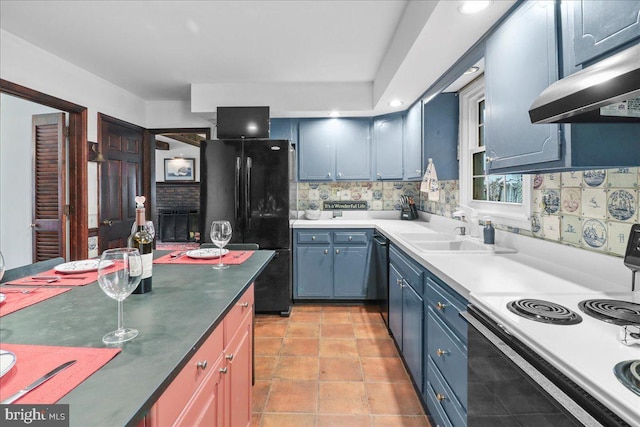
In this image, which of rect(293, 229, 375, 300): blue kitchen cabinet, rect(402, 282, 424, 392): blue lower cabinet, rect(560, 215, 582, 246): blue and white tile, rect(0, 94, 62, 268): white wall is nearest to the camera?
Answer: rect(560, 215, 582, 246): blue and white tile

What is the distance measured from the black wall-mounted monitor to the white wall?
1957mm

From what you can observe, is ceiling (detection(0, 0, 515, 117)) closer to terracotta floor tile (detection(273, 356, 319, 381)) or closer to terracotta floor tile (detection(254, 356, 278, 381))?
terracotta floor tile (detection(273, 356, 319, 381))

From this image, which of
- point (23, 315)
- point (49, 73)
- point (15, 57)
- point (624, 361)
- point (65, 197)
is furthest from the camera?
point (65, 197)

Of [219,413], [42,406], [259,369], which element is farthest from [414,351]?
[42,406]

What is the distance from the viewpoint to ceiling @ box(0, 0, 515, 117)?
6.90ft

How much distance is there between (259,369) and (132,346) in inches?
72.4

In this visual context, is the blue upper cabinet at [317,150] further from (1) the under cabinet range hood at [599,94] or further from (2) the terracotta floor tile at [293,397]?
(1) the under cabinet range hood at [599,94]

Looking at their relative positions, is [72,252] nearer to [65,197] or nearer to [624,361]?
[65,197]

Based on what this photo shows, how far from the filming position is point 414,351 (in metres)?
2.06

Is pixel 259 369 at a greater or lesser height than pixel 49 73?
lesser

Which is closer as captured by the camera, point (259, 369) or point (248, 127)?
point (259, 369)

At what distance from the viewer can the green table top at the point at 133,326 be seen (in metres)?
0.56

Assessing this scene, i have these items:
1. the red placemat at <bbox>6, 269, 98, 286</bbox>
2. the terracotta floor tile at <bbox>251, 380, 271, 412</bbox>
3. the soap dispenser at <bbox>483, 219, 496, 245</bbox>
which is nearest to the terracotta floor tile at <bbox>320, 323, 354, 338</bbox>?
the terracotta floor tile at <bbox>251, 380, 271, 412</bbox>

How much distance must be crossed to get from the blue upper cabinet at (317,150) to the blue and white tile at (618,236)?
2846mm
